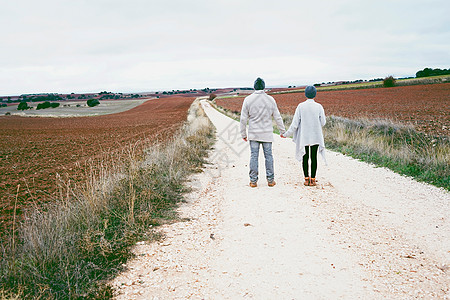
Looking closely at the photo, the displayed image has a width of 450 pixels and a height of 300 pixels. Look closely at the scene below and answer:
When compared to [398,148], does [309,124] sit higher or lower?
higher

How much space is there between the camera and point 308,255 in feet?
13.0

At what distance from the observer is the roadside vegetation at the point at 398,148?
7695 mm

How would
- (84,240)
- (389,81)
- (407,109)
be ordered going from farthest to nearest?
1. (389,81)
2. (407,109)
3. (84,240)

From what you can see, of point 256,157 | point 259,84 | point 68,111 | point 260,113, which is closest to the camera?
point 259,84

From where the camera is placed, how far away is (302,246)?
421cm

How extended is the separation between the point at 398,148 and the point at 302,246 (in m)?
8.34

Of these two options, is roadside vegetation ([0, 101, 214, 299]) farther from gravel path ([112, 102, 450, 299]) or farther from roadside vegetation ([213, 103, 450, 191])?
roadside vegetation ([213, 103, 450, 191])

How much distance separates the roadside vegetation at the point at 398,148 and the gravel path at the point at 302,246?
0.84m

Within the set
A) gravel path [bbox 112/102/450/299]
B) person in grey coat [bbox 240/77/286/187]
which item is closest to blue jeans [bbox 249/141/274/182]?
person in grey coat [bbox 240/77/286/187]

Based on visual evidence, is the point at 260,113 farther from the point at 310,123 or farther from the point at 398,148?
the point at 398,148

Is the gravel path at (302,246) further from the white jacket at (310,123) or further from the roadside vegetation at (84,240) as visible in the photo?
the white jacket at (310,123)

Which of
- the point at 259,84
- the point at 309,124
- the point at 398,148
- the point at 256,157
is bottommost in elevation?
the point at 398,148

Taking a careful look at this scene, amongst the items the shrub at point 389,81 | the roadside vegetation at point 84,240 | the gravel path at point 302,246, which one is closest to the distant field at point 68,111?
the roadside vegetation at point 84,240

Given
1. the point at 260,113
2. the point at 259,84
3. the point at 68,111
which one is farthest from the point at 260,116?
the point at 68,111
